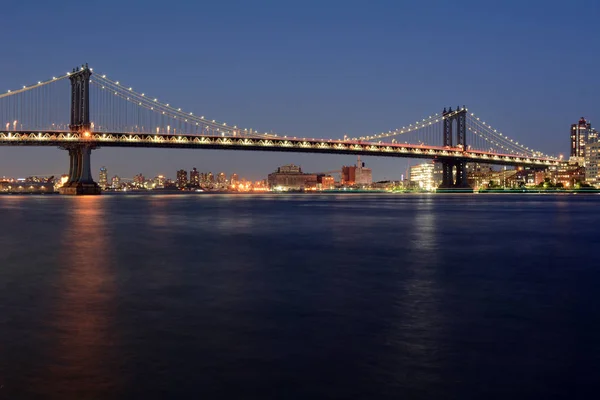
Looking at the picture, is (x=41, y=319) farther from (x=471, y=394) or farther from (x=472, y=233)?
(x=472, y=233)

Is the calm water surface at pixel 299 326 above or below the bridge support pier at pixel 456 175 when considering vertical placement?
below

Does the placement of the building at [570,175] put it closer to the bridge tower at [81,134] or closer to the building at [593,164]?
the building at [593,164]

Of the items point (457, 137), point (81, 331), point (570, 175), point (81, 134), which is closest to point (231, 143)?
point (81, 134)

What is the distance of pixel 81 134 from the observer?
8225 centimetres

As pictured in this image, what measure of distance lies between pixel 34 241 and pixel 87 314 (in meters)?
13.9

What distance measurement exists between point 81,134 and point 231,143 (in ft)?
62.8

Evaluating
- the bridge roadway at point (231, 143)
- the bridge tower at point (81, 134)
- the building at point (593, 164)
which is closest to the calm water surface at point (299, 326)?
the bridge roadway at point (231, 143)

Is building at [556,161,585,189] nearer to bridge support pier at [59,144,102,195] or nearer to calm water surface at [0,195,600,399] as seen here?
bridge support pier at [59,144,102,195]

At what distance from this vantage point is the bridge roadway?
78.9 m

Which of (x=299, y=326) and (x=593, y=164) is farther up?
(x=593, y=164)

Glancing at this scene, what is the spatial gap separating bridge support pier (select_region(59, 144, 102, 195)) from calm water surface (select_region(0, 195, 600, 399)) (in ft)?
223

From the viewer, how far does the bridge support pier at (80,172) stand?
81.1m

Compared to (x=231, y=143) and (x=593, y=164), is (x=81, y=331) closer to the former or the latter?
(x=231, y=143)

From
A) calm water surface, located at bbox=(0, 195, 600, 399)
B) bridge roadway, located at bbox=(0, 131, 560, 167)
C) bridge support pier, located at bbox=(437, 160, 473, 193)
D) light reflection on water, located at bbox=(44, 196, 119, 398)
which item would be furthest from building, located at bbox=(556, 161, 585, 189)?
light reflection on water, located at bbox=(44, 196, 119, 398)
